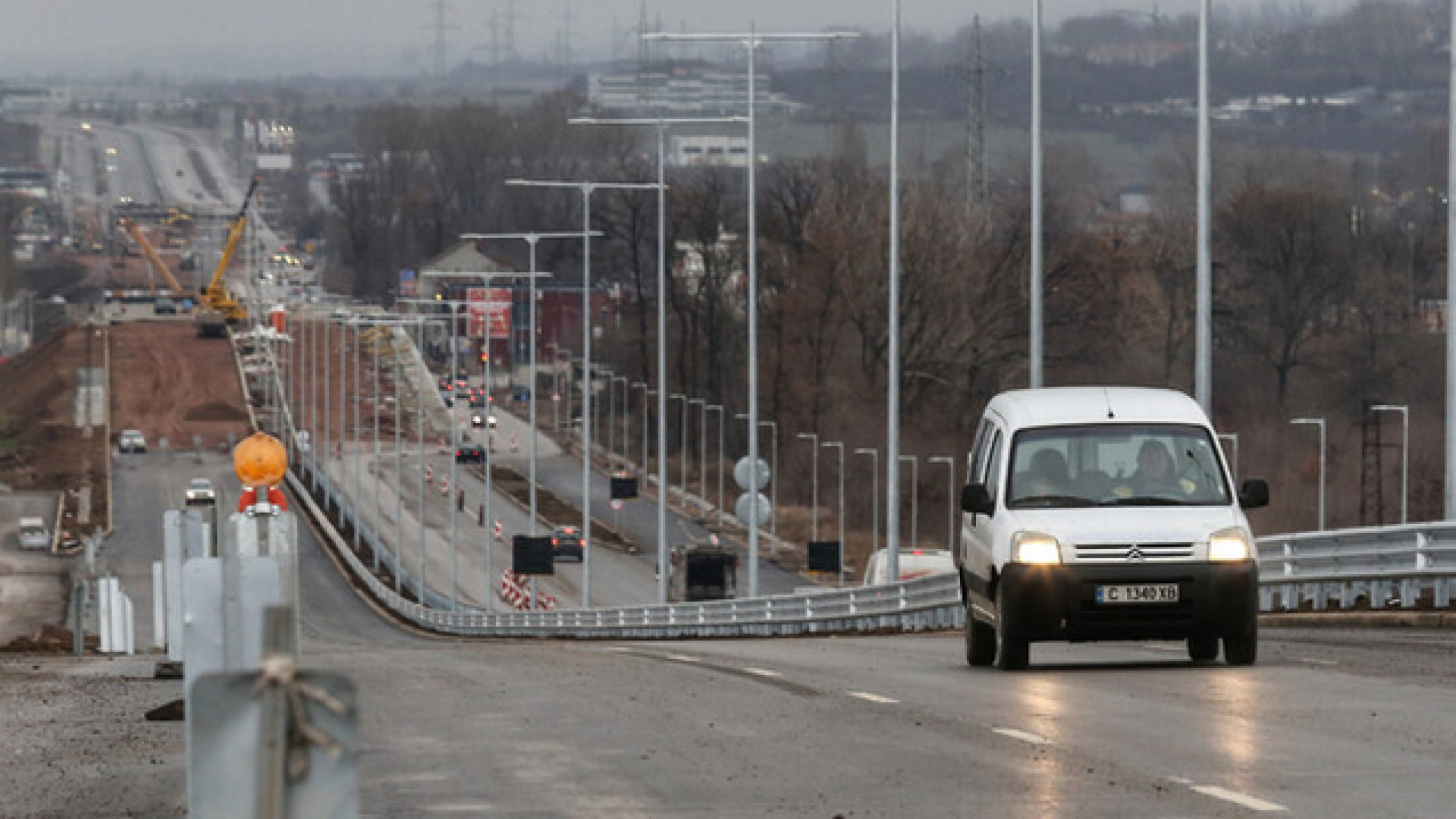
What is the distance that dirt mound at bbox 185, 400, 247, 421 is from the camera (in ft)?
537

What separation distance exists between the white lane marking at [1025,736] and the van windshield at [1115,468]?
615 centimetres

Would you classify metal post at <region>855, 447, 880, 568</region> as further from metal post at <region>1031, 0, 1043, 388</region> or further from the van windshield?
the van windshield

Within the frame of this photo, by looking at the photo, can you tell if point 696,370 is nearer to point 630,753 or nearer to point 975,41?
point 975,41

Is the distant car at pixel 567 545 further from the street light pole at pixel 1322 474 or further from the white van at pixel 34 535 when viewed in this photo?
the street light pole at pixel 1322 474

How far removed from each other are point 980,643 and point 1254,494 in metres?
2.85

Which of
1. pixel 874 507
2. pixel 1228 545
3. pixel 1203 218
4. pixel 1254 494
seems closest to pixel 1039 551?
pixel 1228 545

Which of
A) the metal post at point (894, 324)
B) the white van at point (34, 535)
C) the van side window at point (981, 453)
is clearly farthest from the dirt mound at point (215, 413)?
the van side window at point (981, 453)

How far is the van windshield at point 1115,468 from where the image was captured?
2388 cm

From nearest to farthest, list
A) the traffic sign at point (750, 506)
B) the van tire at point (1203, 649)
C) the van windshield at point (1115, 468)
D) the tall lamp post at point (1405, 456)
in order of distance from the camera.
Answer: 1. the van windshield at point (1115, 468)
2. the van tire at point (1203, 649)
3. the traffic sign at point (750, 506)
4. the tall lamp post at point (1405, 456)

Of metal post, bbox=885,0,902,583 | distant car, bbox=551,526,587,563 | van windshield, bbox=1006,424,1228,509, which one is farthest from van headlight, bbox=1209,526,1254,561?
distant car, bbox=551,526,587,563

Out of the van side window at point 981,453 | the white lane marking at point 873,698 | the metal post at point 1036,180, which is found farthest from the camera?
the metal post at point 1036,180

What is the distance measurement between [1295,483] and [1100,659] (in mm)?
81105

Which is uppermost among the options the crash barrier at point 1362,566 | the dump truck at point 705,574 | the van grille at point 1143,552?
the van grille at point 1143,552

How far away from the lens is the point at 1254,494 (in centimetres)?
2356
